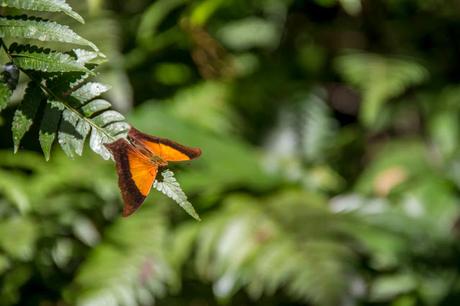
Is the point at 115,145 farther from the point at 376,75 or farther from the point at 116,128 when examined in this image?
the point at 376,75

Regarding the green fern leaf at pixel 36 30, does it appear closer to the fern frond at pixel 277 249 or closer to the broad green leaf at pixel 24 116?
the broad green leaf at pixel 24 116

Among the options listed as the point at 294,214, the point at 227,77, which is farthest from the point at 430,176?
the point at 227,77

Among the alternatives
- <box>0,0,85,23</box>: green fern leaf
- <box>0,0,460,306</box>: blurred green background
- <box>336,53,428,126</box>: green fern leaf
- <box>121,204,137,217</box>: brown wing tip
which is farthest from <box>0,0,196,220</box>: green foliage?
<box>336,53,428,126</box>: green fern leaf

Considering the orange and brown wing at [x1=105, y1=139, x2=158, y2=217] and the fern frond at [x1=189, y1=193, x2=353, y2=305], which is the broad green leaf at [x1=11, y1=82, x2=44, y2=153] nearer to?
the orange and brown wing at [x1=105, y1=139, x2=158, y2=217]

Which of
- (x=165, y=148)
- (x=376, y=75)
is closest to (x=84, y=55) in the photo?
(x=165, y=148)

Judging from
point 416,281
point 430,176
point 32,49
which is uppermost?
point 32,49

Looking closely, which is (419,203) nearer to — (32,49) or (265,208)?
(265,208)

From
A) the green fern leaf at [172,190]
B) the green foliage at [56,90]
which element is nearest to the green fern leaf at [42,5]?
the green foliage at [56,90]
